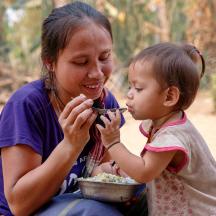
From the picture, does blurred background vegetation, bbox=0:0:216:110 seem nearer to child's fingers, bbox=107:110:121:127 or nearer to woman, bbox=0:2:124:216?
woman, bbox=0:2:124:216

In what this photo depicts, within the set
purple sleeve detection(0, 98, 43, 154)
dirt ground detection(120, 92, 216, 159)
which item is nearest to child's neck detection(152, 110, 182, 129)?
purple sleeve detection(0, 98, 43, 154)

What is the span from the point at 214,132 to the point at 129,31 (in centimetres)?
694

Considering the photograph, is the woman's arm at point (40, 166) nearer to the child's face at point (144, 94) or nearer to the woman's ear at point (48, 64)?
the child's face at point (144, 94)

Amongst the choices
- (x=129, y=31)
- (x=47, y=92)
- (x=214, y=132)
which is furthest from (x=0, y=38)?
(x=47, y=92)

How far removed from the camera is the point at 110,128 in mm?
1888

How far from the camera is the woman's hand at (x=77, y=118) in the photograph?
6.09 ft

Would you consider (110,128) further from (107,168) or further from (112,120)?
(107,168)

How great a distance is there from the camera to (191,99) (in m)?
1.96

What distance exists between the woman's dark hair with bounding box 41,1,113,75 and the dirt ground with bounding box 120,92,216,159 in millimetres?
3840

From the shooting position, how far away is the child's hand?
1.88 meters

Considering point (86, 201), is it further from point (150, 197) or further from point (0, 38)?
point (0, 38)

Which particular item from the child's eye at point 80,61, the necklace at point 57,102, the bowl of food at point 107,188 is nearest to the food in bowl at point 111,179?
the bowl of food at point 107,188

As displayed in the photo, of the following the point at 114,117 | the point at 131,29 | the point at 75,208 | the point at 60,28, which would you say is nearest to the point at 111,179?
the point at 75,208

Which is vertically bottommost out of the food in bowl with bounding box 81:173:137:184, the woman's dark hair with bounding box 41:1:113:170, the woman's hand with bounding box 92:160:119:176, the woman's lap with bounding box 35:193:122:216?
the woman's lap with bounding box 35:193:122:216
